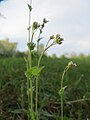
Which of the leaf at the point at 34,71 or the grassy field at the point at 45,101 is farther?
the grassy field at the point at 45,101

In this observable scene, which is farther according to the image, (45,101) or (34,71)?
(45,101)

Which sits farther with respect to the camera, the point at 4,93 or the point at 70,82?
the point at 70,82

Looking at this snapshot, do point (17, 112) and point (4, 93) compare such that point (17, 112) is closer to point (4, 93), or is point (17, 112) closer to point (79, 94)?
point (4, 93)

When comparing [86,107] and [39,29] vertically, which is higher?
[39,29]

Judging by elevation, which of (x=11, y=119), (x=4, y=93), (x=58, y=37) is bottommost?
(x=11, y=119)

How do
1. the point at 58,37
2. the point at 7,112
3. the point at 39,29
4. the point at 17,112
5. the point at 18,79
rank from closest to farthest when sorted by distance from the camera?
the point at 58,37
the point at 39,29
the point at 17,112
the point at 7,112
the point at 18,79

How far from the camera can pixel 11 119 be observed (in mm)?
2824

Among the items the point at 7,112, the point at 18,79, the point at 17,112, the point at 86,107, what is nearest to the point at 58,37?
the point at 17,112

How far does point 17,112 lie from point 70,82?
1604 millimetres

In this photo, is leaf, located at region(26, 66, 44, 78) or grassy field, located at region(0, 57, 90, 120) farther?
grassy field, located at region(0, 57, 90, 120)

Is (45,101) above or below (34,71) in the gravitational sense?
below

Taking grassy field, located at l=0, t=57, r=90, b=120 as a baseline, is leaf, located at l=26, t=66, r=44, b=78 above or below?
above

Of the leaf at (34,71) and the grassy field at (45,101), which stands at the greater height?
the leaf at (34,71)

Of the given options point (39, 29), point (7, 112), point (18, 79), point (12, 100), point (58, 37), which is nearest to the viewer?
point (58, 37)
